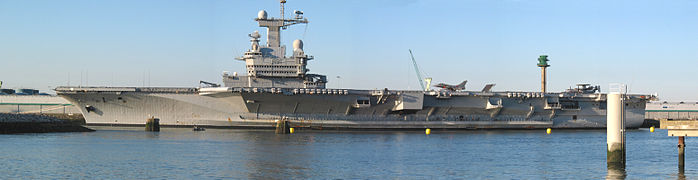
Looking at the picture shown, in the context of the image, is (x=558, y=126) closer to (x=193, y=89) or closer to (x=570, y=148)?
(x=570, y=148)

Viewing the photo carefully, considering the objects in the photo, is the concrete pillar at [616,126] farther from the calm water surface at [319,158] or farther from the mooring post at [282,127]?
the mooring post at [282,127]

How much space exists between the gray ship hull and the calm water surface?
4493 millimetres

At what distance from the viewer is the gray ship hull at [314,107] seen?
127 feet

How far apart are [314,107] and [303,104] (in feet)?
2.19

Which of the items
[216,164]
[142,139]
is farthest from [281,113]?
[216,164]

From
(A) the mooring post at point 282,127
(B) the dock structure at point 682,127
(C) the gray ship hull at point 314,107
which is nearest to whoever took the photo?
(B) the dock structure at point 682,127

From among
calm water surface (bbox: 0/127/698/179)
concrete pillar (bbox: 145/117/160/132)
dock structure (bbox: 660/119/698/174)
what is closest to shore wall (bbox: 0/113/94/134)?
concrete pillar (bbox: 145/117/160/132)

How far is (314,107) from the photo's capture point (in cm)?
3956

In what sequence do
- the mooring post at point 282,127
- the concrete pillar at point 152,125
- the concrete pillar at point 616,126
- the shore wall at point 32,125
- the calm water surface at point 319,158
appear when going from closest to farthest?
the concrete pillar at point 616,126
the calm water surface at point 319,158
the shore wall at point 32,125
the mooring post at point 282,127
the concrete pillar at point 152,125

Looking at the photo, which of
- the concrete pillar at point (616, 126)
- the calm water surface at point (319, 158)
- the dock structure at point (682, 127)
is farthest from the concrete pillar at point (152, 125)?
the dock structure at point (682, 127)

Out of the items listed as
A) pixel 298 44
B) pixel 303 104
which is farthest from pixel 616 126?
pixel 298 44

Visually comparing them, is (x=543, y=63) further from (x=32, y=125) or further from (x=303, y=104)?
(x=32, y=125)

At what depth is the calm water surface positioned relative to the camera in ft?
64.6

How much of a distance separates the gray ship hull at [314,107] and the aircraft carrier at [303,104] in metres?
0.05
